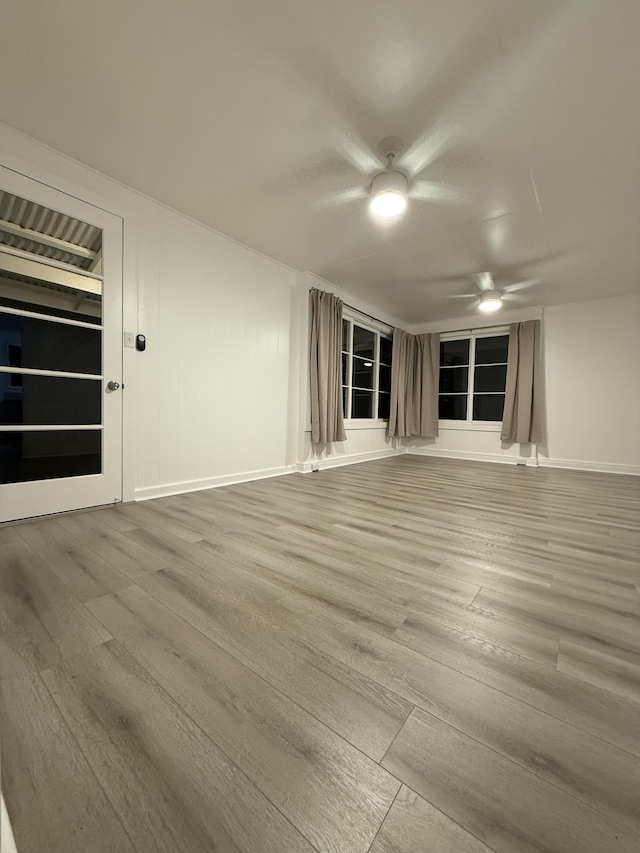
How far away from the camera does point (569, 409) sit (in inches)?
191

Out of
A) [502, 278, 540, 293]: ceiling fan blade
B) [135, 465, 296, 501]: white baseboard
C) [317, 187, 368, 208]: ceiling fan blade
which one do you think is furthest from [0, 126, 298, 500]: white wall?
[502, 278, 540, 293]: ceiling fan blade

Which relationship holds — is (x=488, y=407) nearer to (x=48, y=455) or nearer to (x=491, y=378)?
(x=491, y=378)

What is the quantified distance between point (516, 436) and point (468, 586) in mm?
4399

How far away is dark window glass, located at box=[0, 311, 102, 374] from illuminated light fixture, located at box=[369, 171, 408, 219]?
2150 mm

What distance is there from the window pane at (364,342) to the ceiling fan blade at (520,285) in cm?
194

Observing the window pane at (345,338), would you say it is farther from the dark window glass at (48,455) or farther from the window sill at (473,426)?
the dark window glass at (48,455)

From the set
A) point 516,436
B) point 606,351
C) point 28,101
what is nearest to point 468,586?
point 28,101

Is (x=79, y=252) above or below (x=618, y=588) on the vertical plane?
above

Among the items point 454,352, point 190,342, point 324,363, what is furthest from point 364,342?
point 190,342

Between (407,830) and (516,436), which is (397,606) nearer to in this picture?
(407,830)

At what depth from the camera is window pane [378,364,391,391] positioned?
19.1 ft

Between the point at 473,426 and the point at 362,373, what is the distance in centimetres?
213

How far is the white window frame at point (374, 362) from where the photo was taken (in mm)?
4893

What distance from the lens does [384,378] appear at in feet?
19.4
